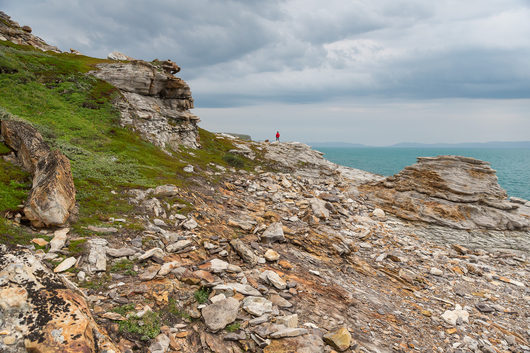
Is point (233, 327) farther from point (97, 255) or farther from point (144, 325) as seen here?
point (97, 255)

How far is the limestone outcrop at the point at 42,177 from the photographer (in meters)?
11.0

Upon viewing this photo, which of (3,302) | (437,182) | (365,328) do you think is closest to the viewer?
(3,302)

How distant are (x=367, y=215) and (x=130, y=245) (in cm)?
2395

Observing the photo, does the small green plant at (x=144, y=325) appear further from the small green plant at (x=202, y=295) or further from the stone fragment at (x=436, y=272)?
the stone fragment at (x=436, y=272)

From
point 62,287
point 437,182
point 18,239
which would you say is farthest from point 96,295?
point 437,182

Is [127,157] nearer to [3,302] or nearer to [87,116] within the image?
[87,116]

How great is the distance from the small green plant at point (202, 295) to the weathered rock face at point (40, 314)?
118 inches

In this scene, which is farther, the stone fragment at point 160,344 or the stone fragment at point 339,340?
the stone fragment at point 339,340

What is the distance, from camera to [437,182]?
32.5 m

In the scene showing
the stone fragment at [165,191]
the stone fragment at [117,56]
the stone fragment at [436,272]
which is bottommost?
the stone fragment at [436,272]

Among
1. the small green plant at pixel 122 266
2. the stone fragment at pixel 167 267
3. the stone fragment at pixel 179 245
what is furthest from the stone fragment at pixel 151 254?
the stone fragment at pixel 179 245

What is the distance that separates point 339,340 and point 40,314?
7658mm

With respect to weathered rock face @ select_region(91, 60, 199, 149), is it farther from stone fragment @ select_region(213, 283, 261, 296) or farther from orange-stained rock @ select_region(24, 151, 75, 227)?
stone fragment @ select_region(213, 283, 261, 296)

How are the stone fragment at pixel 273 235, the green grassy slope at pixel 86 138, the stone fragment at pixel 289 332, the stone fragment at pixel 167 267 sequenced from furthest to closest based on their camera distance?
the stone fragment at pixel 273 235 < the green grassy slope at pixel 86 138 < the stone fragment at pixel 167 267 < the stone fragment at pixel 289 332
